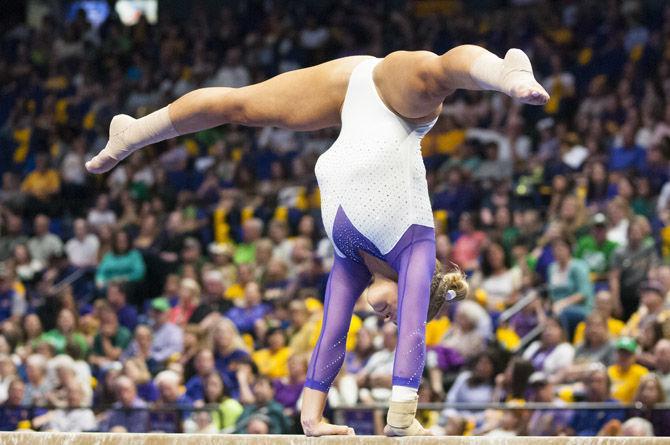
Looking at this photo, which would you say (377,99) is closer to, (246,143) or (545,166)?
(545,166)

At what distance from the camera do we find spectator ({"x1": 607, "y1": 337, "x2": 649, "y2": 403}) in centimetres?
741

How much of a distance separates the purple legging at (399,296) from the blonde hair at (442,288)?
8.2 inches

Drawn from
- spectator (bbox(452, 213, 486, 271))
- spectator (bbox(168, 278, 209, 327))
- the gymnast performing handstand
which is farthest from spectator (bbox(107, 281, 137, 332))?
the gymnast performing handstand

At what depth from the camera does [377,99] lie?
4.18 meters

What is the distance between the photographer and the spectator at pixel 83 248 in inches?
461

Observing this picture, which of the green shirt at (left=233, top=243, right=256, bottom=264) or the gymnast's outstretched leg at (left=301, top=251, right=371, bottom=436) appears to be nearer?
the gymnast's outstretched leg at (left=301, top=251, right=371, bottom=436)

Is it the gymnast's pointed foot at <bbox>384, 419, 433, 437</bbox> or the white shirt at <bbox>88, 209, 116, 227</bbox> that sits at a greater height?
the white shirt at <bbox>88, 209, 116, 227</bbox>

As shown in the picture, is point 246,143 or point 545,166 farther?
point 246,143

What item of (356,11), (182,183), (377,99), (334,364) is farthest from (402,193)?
(356,11)

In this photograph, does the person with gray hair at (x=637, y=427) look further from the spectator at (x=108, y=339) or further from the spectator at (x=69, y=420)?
the spectator at (x=108, y=339)

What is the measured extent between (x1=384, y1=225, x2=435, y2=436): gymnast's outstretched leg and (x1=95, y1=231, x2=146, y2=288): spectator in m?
7.31

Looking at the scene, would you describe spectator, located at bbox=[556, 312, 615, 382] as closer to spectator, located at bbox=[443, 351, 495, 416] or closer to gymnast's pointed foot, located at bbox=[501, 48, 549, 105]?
spectator, located at bbox=[443, 351, 495, 416]

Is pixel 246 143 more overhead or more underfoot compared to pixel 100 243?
more overhead

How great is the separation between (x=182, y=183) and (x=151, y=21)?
5629 mm
